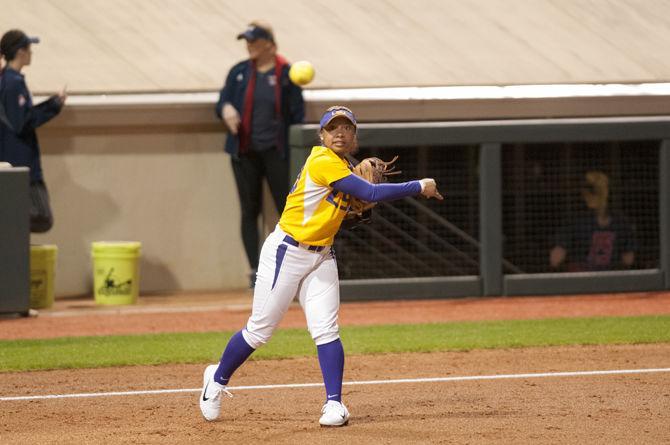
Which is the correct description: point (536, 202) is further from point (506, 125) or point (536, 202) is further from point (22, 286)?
point (22, 286)

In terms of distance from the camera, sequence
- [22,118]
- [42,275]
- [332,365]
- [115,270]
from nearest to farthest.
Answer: [332,365]
[22,118]
[42,275]
[115,270]

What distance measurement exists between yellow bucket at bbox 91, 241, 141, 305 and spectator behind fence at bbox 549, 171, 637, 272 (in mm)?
3997

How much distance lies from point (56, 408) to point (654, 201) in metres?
6.93

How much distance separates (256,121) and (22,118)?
2170 mm

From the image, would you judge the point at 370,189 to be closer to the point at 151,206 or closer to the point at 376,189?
the point at 376,189

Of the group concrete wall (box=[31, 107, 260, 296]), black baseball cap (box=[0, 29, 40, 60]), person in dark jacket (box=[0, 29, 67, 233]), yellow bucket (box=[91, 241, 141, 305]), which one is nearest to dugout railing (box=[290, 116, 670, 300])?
concrete wall (box=[31, 107, 260, 296])

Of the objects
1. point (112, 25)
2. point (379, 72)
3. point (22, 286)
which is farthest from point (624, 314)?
point (112, 25)

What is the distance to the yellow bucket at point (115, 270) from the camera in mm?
11461

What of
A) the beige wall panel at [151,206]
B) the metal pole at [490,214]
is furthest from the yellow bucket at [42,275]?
the metal pole at [490,214]

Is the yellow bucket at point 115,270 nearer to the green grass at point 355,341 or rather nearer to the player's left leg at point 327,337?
the green grass at point 355,341

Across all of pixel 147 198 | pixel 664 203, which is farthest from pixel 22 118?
pixel 664 203

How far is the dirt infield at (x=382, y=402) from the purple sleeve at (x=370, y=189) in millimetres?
1159

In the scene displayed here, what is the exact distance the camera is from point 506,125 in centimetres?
1155

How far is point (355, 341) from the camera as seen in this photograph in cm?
933
